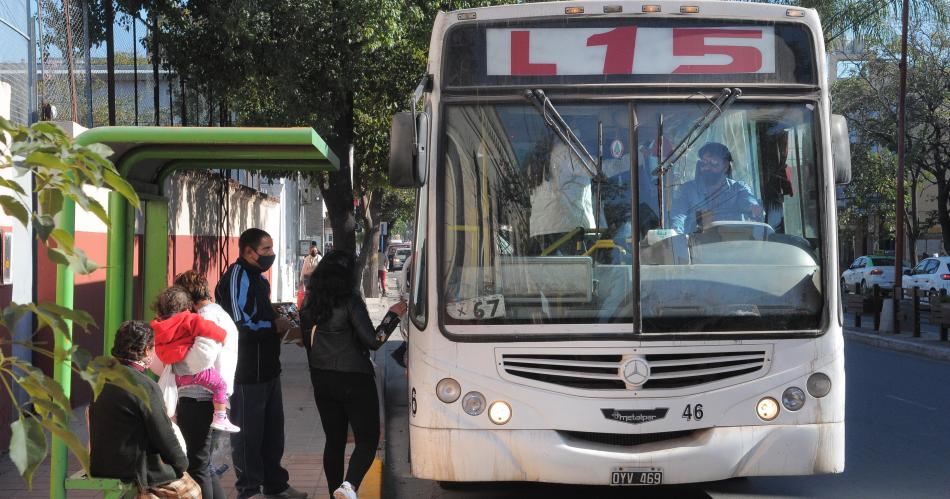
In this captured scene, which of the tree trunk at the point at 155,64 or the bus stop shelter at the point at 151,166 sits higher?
the tree trunk at the point at 155,64

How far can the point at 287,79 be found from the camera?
13.8m

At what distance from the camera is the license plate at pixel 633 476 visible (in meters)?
5.86

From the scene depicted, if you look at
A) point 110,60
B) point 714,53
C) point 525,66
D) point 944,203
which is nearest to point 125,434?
point 525,66

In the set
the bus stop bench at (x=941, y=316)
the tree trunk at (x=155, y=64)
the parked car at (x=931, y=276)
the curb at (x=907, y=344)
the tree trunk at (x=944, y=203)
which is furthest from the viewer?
the tree trunk at (x=944, y=203)

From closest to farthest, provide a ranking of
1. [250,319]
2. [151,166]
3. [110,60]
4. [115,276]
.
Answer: [115,276], [250,319], [151,166], [110,60]

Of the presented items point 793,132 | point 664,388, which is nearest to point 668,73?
point 793,132

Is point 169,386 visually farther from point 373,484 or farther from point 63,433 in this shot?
point 63,433

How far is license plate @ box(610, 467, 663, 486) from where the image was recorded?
19.2ft

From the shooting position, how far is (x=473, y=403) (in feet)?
19.7

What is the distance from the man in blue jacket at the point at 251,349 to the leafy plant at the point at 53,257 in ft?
14.2

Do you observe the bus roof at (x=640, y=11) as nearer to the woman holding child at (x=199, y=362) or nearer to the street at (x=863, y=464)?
the woman holding child at (x=199, y=362)

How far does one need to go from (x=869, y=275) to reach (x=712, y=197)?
37441 millimetres

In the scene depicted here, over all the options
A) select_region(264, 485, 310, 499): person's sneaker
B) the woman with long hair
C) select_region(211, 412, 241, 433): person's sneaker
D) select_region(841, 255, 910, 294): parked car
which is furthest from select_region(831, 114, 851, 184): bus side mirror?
select_region(841, 255, 910, 294): parked car

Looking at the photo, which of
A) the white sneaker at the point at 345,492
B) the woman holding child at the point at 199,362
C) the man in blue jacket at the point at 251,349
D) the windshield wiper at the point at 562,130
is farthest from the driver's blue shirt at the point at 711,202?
the woman holding child at the point at 199,362
